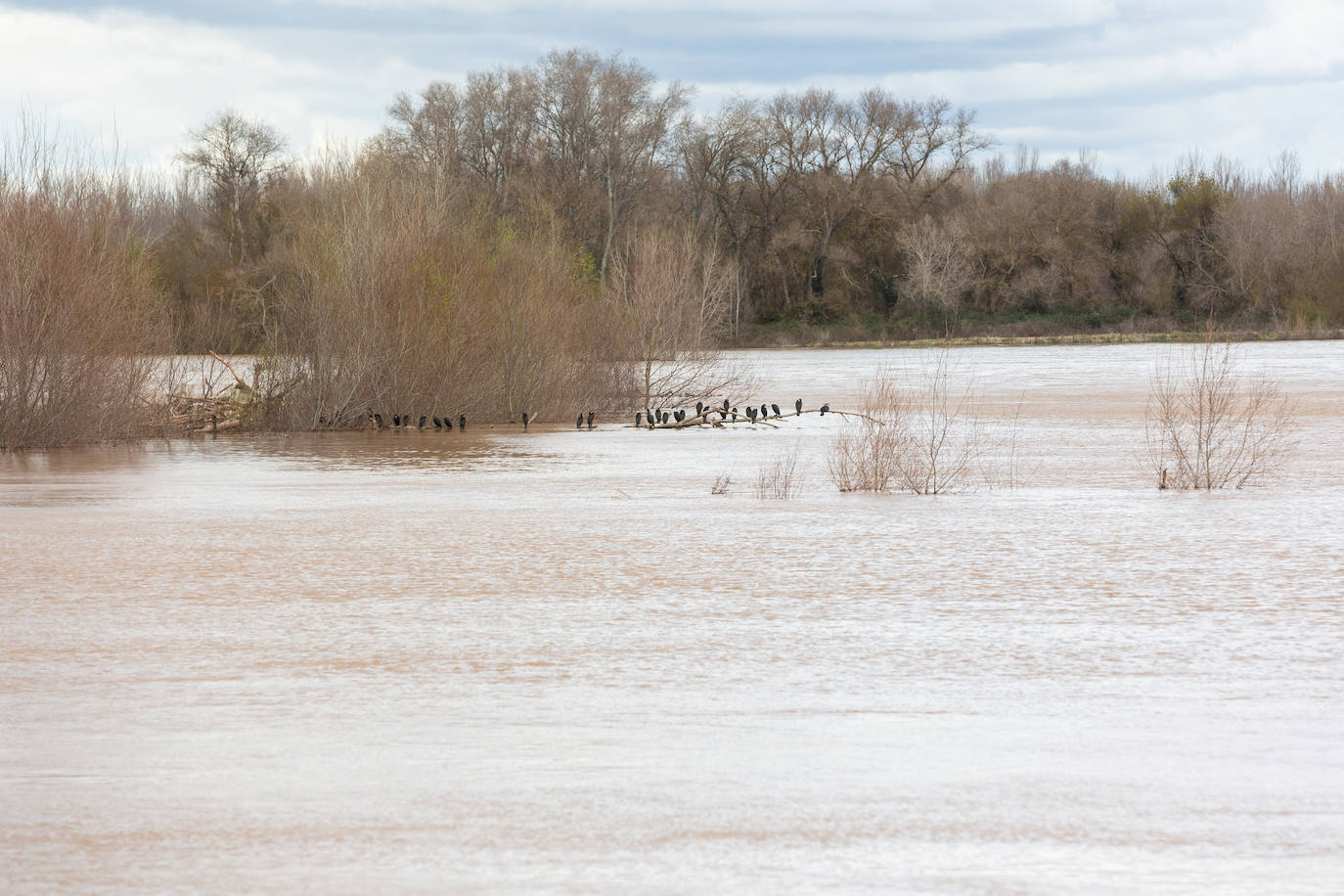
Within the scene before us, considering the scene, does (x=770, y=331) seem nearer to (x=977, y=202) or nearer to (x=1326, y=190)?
(x=977, y=202)

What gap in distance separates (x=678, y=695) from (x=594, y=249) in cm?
6505

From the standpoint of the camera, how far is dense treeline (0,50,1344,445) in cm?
2934

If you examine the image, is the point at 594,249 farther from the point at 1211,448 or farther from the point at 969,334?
the point at 1211,448

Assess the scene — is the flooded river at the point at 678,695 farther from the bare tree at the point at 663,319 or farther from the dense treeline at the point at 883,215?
the dense treeline at the point at 883,215

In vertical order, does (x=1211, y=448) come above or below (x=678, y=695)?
above

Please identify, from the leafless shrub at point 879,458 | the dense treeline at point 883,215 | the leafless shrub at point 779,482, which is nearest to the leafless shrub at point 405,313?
the leafless shrub at point 779,482

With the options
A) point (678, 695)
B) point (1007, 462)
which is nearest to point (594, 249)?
point (1007, 462)

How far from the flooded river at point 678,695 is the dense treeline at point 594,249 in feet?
41.5

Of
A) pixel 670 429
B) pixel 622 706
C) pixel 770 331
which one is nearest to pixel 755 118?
pixel 770 331

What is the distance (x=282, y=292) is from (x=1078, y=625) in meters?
23.0

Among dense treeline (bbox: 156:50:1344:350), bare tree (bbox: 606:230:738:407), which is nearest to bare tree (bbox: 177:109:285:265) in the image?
dense treeline (bbox: 156:50:1344:350)

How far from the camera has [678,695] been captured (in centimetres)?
802

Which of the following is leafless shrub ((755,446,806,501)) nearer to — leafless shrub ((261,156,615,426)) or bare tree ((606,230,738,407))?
leafless shrub ((261,156,615,426))

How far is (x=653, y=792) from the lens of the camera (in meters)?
6.27
